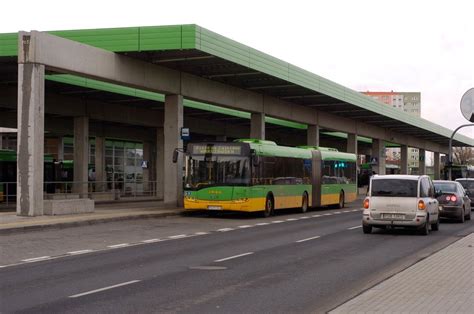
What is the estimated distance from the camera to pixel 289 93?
1582 inches

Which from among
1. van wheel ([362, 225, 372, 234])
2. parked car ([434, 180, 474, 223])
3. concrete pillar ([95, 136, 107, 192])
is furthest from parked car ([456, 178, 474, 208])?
concrete pillar ([95, 136, 107, 192])

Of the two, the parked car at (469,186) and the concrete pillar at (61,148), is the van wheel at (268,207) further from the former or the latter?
the concrete pillar at (61,148)

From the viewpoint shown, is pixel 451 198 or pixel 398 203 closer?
pixel 398 203

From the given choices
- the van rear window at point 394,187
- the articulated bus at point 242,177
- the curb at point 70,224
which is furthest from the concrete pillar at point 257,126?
the van rear window at point 394,187

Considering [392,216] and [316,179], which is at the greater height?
[316,179]

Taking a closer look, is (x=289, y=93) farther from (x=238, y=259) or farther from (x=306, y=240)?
(x=238, y=259)

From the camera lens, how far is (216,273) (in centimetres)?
1137

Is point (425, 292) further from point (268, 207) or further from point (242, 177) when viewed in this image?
point (268, 207)

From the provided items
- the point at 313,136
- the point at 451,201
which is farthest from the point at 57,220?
the point at 313,136

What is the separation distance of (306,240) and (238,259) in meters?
4.68

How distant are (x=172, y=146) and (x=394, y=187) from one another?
46.2 ft

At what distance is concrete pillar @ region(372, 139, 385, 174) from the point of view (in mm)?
63500

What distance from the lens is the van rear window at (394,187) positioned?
18870 millimetres

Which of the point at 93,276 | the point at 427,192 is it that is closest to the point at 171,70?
the point at 427,192
